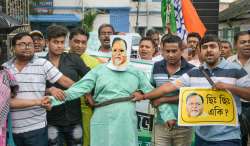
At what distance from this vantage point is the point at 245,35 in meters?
5.99

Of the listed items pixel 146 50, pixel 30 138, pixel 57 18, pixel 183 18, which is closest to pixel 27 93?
pixel 30 138

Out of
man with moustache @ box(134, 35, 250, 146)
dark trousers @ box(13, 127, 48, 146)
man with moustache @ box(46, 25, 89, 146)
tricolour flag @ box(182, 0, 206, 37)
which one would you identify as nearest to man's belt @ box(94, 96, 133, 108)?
man with moustache @ box(134, 35, 250, 146)

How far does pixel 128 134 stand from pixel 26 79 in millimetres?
1205

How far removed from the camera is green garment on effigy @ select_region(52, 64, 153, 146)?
5.05m

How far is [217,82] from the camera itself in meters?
4.71

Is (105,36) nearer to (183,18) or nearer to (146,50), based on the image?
(146,50)

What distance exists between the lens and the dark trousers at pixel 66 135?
5418 mm

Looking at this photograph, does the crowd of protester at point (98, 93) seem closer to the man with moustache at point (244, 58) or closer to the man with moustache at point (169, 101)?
the man with moustache at point (169, 101)

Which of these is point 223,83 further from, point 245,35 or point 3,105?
point 3,105

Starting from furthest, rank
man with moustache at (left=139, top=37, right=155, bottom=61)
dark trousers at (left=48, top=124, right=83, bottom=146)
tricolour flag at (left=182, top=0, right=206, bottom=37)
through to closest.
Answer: tricolour flag at (left=182, top=0, right=206, bottom=37), man with moustache at (left=139, top=37, right=155, bottom=61), dark trousers at (left=48, top=124, right=83, bottom=146)

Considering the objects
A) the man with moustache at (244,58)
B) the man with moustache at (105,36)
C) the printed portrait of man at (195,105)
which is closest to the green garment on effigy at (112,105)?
the printed portrait of man at (195,105)

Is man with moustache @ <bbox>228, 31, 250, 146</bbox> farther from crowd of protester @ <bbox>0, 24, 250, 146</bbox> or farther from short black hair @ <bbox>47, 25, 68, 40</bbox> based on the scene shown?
short black hair @ <bbox>47, 25, 68, 40</bbox>

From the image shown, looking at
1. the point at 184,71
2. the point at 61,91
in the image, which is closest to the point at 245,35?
the point at 184,71

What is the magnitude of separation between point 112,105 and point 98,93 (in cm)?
22
